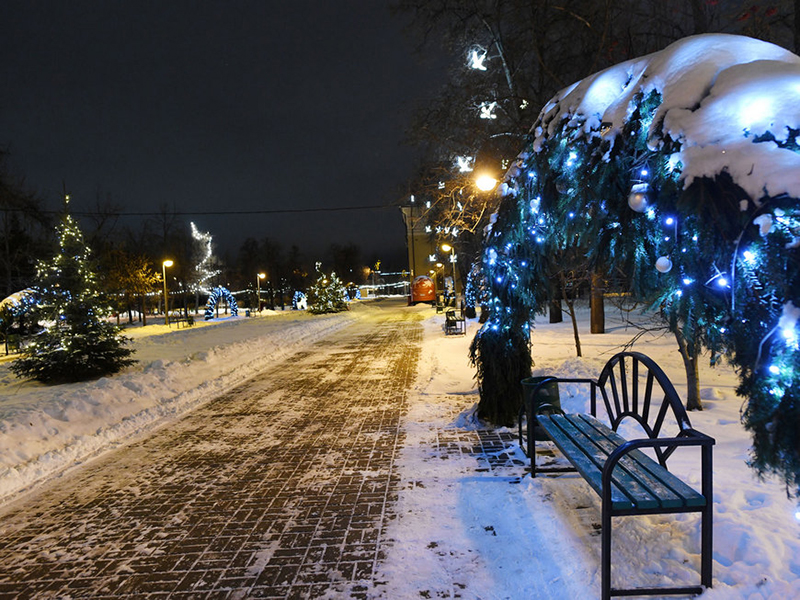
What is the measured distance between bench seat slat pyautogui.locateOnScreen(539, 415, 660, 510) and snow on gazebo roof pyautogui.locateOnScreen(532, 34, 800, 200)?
5.75 feet

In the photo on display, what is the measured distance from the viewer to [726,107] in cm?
255

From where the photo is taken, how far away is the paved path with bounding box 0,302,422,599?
344 cm

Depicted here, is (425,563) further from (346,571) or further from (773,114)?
(773,114)

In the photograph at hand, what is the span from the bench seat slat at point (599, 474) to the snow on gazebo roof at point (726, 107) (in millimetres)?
1754

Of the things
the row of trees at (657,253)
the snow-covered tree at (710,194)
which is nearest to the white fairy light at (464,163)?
the row of trees at (657,253)

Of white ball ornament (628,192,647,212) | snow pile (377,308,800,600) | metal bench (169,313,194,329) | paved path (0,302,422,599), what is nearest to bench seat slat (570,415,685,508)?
snow pile (377,308,800,600)

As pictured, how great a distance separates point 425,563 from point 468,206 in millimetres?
11145

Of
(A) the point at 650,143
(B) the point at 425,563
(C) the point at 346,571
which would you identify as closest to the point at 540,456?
(B) the point at 425,563

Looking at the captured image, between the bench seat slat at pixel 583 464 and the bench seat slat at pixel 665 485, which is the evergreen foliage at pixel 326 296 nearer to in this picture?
the bench seat slat at pixel 583 464

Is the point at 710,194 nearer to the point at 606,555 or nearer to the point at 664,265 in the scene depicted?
the point at 664,265

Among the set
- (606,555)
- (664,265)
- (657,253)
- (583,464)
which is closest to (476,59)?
(657,253)

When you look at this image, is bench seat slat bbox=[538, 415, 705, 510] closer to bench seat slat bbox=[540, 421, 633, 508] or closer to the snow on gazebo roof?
bench seat slat bbox=[540, 421, 633, 508]

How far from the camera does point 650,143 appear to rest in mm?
2855

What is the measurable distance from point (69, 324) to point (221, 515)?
9081mm
